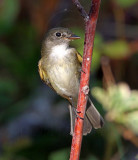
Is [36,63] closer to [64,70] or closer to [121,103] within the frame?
[64,70]

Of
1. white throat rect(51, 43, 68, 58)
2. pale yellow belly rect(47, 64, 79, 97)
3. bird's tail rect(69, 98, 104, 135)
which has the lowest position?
bird's tail rect(69, 98, 104, 135)

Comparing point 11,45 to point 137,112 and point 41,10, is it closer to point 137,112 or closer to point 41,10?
point 41,10

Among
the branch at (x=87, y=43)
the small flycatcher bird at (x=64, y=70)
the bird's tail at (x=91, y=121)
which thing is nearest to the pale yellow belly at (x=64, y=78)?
the small flycatcher bird at (x=64, y=70)

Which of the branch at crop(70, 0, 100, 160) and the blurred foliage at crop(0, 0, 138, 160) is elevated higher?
the blurred foliage at crop(0, 0, 138, 160)

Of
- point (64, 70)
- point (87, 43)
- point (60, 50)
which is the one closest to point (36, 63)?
point (60, 50)

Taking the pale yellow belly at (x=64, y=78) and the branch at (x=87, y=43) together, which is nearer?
the branch at (x=87, y=43)

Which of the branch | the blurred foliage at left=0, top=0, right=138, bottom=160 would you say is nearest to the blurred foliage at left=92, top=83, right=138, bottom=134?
the blurred foliage at left=0, top=0, right=138, bottom=160

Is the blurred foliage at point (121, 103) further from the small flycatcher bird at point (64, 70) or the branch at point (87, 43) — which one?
the branch at point (87, 43)

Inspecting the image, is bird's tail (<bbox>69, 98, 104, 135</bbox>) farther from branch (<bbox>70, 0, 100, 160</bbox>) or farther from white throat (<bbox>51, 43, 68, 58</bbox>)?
branch (<bbox>70, 0, 100, 160</bbox>)
